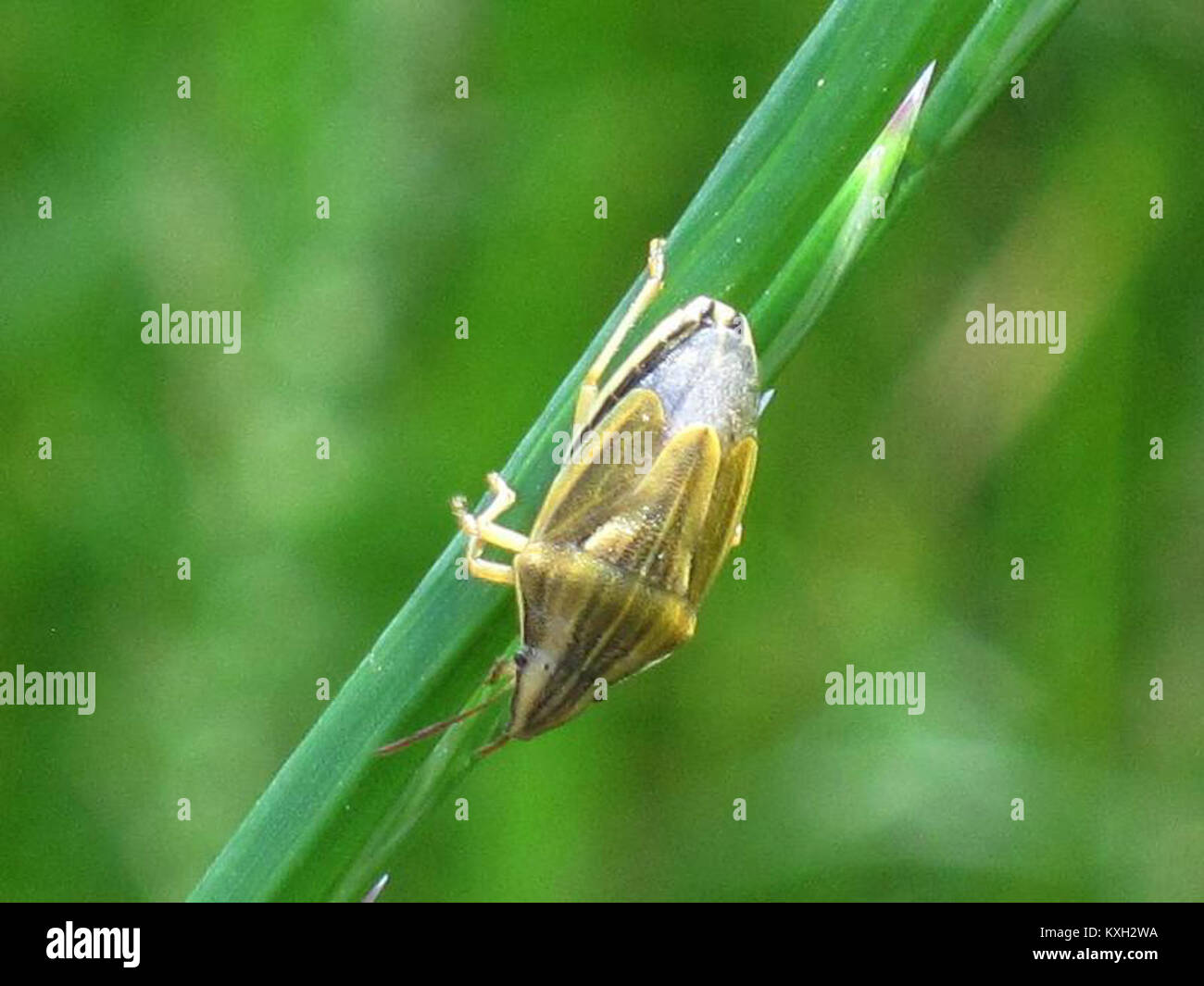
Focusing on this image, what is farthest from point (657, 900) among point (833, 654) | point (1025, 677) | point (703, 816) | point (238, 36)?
point (238, 36)

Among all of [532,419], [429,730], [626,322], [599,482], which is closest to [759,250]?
[626,322]

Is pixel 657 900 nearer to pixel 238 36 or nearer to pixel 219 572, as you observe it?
pixel 219 572

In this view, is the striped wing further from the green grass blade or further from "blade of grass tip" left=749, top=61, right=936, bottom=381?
"blade of grass tip" left=749, top=61, right=936, bottom=381

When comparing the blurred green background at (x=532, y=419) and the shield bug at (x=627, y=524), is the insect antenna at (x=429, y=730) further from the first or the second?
the blurred green background at (x=532, y=419)

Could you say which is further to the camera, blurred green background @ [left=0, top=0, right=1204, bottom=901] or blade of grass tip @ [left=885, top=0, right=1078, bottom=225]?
blurred green background @ [left=0, top=0, right=1204, bottom=901]

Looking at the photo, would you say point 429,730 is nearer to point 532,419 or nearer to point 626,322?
point 626,322

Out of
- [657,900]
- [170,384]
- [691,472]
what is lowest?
[657,900]

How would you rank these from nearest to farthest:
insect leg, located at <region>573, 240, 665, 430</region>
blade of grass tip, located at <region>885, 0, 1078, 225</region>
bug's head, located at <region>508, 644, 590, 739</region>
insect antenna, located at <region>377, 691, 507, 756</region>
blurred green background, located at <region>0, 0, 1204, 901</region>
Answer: blade of grass tip, located at <region>885, 0, 1078, 225</region>, insect antenna, located at <region>377, 691, 507, 756</region>, insect leg, located at <region>573, 240, 665, 430</region>, bug's head, located at <region>508, 644, 590, 739</region>, blurred green background, located at <region>0, 0, 1204, 901</region>

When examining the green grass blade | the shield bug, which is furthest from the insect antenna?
the shield bug
